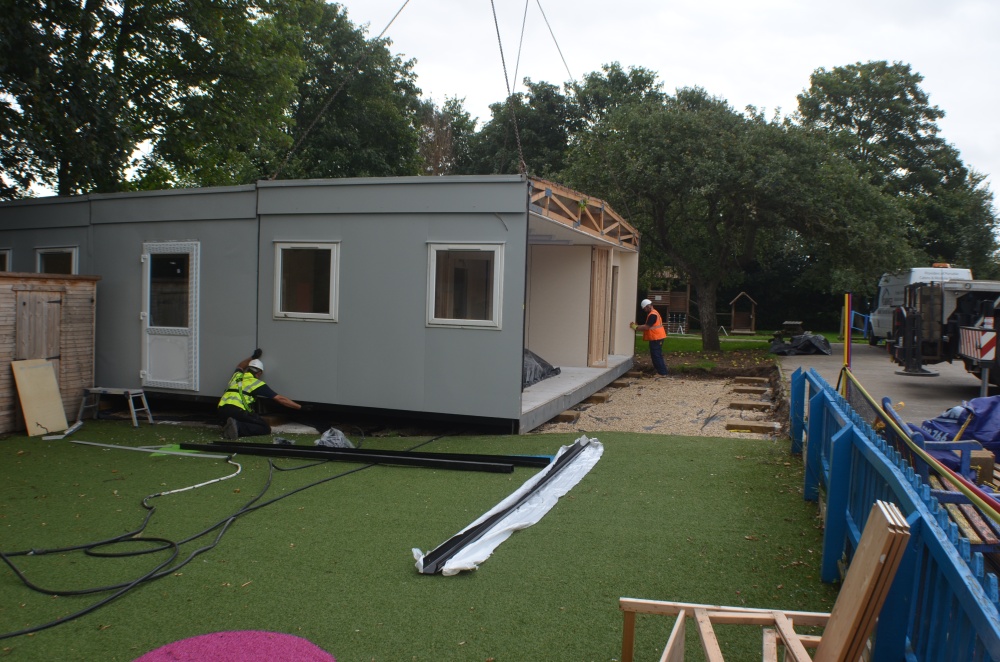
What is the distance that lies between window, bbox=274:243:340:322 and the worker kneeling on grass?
0.83 m

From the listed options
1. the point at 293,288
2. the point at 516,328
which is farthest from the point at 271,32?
the point at 516,328

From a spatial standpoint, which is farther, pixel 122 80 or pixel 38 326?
pixel 122 80

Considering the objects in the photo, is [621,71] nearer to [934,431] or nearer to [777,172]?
[777,172]

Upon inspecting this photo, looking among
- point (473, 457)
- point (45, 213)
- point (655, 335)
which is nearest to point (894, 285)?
point (655, 335)

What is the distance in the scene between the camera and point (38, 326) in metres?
9.52

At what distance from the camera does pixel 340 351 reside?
9.30 m

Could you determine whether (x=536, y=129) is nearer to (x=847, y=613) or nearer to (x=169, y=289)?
(x=169, y=289)

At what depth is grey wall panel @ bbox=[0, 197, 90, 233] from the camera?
36.0ft

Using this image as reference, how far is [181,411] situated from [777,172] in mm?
12588

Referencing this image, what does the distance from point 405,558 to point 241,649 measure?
1354mm

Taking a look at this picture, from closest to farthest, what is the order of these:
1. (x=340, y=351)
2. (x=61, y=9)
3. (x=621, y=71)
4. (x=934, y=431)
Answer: (x=934, y=431) → (x=340, y=351) → (x=61, y=9) → (x=621, y=71)

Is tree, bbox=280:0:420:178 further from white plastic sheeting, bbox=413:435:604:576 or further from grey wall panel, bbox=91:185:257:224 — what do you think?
white plastic sheeting, bbox=413:435:604:576

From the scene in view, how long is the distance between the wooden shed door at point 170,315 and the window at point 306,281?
1.31 metres

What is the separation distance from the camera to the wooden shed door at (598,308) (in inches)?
506
